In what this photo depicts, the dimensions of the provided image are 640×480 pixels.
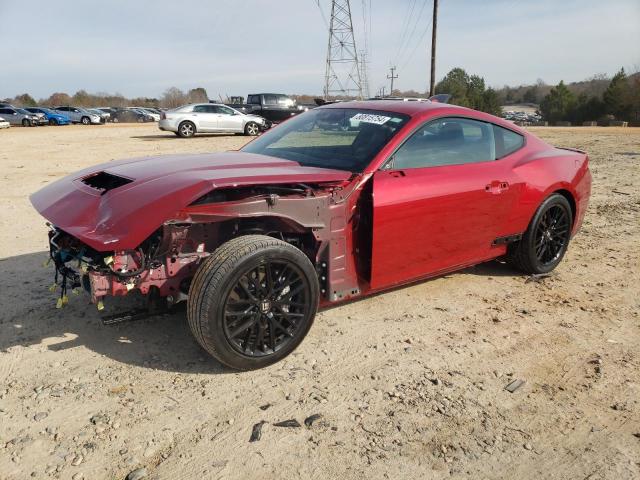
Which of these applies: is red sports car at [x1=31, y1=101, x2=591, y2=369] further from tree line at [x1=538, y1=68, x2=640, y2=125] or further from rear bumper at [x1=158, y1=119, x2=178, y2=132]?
tree line at [x1=538, y1=68, x2=640, y2=125]

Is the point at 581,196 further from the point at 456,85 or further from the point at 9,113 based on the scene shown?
the point at 456,85

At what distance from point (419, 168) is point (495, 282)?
5.01 feet

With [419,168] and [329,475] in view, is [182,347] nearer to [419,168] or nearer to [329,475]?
[329,475]

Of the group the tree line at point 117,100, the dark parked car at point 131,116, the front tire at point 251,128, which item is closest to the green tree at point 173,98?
the tree line at point 117,100

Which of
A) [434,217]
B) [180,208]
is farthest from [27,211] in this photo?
[434,217]

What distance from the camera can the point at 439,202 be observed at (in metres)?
3.60

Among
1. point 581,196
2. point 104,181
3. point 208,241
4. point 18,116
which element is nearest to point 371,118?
point 208,241

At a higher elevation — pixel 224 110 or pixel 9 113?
pixel 9 113

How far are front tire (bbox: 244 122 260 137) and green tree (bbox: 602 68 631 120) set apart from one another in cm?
4692

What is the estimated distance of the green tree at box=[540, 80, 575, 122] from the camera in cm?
6097

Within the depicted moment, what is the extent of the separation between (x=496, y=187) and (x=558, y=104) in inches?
2712

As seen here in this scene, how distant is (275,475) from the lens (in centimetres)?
217

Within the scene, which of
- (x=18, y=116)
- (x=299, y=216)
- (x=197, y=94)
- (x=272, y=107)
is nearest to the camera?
(x=299, y=216)

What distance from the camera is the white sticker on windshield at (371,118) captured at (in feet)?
12.4
